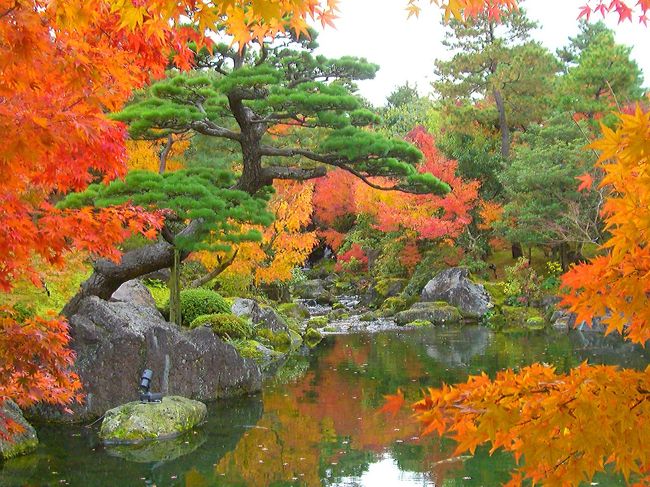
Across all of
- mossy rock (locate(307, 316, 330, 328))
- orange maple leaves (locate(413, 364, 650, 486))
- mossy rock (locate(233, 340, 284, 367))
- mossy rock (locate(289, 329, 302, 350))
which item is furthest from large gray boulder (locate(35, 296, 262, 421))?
mossy rock (locate(307, 316, 330, 328))

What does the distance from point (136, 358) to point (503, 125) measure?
17.9 m

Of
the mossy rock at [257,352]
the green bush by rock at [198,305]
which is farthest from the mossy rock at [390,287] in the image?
the mossy rock at [257,352]

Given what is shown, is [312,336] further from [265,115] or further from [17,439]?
[17,439]

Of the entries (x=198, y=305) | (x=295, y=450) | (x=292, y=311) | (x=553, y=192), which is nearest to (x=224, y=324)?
(x=198, y=305)

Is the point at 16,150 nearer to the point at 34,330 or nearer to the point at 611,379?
the point at 34,330

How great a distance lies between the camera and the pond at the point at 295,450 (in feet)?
20.1

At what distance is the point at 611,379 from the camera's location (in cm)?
196

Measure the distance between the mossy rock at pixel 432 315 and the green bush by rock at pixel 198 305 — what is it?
23.5ft

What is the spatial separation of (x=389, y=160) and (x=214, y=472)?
532cm

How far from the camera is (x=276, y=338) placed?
1431 centimetres

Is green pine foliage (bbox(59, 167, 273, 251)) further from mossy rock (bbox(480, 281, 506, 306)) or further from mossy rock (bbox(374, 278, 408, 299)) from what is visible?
mossy rock (bbox(374, 278, 408, 299))

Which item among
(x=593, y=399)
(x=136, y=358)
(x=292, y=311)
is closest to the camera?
(x=593, y=399)

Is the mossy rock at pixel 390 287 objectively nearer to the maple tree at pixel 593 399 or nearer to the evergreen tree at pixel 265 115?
the evergreen tree at pixel 265 115

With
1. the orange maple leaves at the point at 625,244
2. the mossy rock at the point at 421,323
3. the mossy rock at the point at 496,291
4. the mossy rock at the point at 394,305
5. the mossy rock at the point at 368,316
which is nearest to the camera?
the orange maple leaves at the point at 625,244
